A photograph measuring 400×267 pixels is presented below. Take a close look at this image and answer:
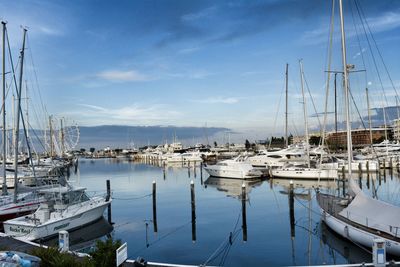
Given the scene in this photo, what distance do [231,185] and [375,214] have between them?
36.1 m

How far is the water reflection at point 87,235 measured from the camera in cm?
2345

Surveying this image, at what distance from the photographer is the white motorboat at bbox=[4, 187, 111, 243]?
22938 millimetres

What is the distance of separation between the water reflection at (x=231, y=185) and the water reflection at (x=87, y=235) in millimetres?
18553

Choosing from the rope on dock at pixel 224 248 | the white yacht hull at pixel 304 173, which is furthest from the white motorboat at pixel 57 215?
the white yacht hull at pixel 304 173

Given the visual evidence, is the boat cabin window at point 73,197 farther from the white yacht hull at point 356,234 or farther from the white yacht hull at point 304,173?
the white yacht hull at point 304,173

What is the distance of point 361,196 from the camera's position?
2127 centimetres

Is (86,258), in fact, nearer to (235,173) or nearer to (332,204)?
(332,204)

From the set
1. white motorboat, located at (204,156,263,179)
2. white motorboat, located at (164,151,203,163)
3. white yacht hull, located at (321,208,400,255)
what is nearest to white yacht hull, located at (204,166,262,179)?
white motorboat, located at (204,156,263,179)

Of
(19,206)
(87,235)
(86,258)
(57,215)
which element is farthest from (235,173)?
(86,258)

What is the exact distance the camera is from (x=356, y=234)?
19.8m

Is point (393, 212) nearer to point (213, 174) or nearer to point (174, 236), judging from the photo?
point (174, 236)

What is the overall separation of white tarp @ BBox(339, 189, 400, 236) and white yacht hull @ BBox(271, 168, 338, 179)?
3234 centimetres

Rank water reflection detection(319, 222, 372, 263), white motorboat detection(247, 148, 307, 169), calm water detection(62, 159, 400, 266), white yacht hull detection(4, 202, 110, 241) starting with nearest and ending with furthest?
water reflection detection(319, 222, 372, 263) < calm water detection(62, 159, 400, 266) < white yacht hull detection(4, 202, 110, 241) < white motorboat detection(247, 148, 307, 169)

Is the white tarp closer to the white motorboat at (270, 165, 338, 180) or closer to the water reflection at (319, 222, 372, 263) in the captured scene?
the water reflection at (319, 222, 372, 263)
